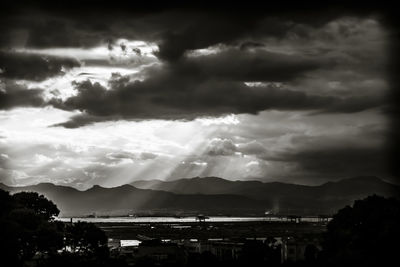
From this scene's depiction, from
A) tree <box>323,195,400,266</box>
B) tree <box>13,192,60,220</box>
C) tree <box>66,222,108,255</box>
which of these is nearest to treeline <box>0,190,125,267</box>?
tree <box>13,192,60,220</box>

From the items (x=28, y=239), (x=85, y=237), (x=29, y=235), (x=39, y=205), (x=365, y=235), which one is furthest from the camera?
(x=85, y=237)

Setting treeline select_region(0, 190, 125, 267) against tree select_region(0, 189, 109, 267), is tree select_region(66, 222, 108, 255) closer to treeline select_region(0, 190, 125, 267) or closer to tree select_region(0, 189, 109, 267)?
tree select_region(0, 189, 109, 267)

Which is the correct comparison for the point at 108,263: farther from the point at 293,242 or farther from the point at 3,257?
the point at 293,242

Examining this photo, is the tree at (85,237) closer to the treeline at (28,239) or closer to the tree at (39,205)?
the treeline at (28,239)

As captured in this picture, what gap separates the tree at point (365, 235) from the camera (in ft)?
149

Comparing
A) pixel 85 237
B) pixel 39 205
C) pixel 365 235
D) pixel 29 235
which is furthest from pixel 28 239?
pixel 365 235

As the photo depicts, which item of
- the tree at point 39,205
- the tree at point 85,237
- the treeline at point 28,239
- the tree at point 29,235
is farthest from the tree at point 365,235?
the tree at point 39,205

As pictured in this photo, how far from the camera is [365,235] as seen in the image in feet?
167

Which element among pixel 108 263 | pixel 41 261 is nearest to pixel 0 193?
pixel 41 261

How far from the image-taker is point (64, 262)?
56.1 meters

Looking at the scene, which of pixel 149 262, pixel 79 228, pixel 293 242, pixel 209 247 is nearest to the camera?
pixel 149 262

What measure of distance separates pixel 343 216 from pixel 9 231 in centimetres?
3083

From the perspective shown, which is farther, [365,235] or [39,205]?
[39,205]

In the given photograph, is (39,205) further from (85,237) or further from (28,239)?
(28,239)
